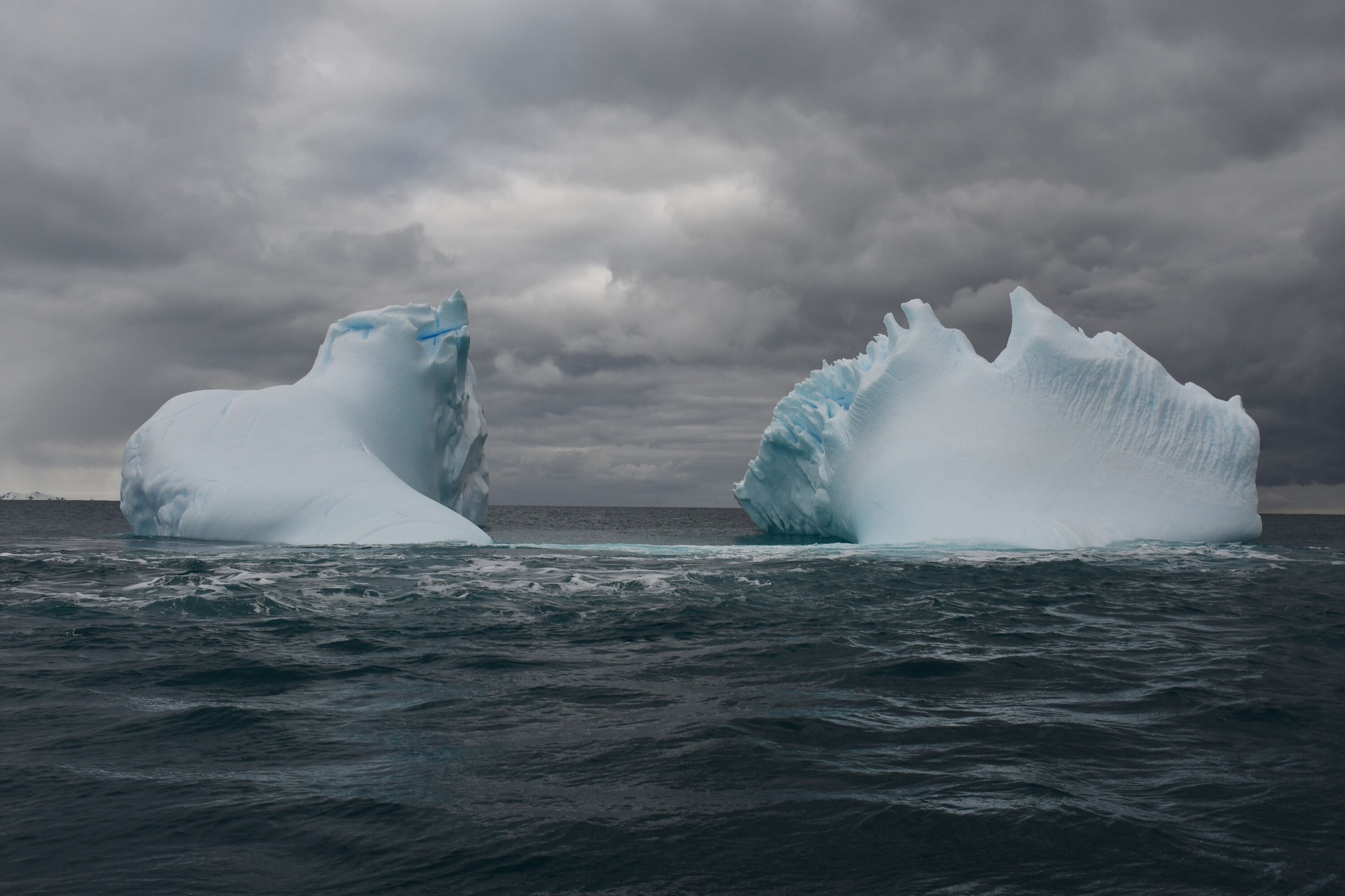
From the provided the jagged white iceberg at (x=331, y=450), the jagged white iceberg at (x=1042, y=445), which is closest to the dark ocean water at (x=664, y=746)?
the jagged white iceberg at (x=331, y=450)

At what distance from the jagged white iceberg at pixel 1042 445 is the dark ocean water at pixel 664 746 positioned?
8833 millimetres

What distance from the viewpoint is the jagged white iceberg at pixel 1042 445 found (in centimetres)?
1911

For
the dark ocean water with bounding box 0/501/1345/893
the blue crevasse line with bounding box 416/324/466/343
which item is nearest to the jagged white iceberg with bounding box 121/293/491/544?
the blue crevasse line with bounding box 416/324/466/343

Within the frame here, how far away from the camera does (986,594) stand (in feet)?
36.4

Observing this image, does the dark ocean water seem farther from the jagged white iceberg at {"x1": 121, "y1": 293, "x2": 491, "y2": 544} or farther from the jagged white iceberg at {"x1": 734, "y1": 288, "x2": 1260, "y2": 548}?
the jagged white iceberg at {"x1": 734, "y1": 288, "x2": 1260, "y2": 548}

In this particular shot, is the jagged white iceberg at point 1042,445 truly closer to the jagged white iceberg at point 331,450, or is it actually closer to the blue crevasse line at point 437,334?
the jagged white iceberg at point 331,450

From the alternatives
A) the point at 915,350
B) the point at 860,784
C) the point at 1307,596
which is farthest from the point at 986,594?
the point at 915,350

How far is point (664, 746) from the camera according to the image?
4.73 metres

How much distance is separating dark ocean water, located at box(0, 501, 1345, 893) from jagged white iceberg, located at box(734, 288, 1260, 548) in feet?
29.0

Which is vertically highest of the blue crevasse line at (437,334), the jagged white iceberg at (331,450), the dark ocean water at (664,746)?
the blue crevasse line at (437,334)

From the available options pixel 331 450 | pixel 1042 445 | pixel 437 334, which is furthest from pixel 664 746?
pixel 437 334

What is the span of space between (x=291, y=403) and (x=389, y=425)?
104 inches

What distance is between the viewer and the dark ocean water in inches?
130

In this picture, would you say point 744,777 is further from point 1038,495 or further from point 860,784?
point 1038,495
